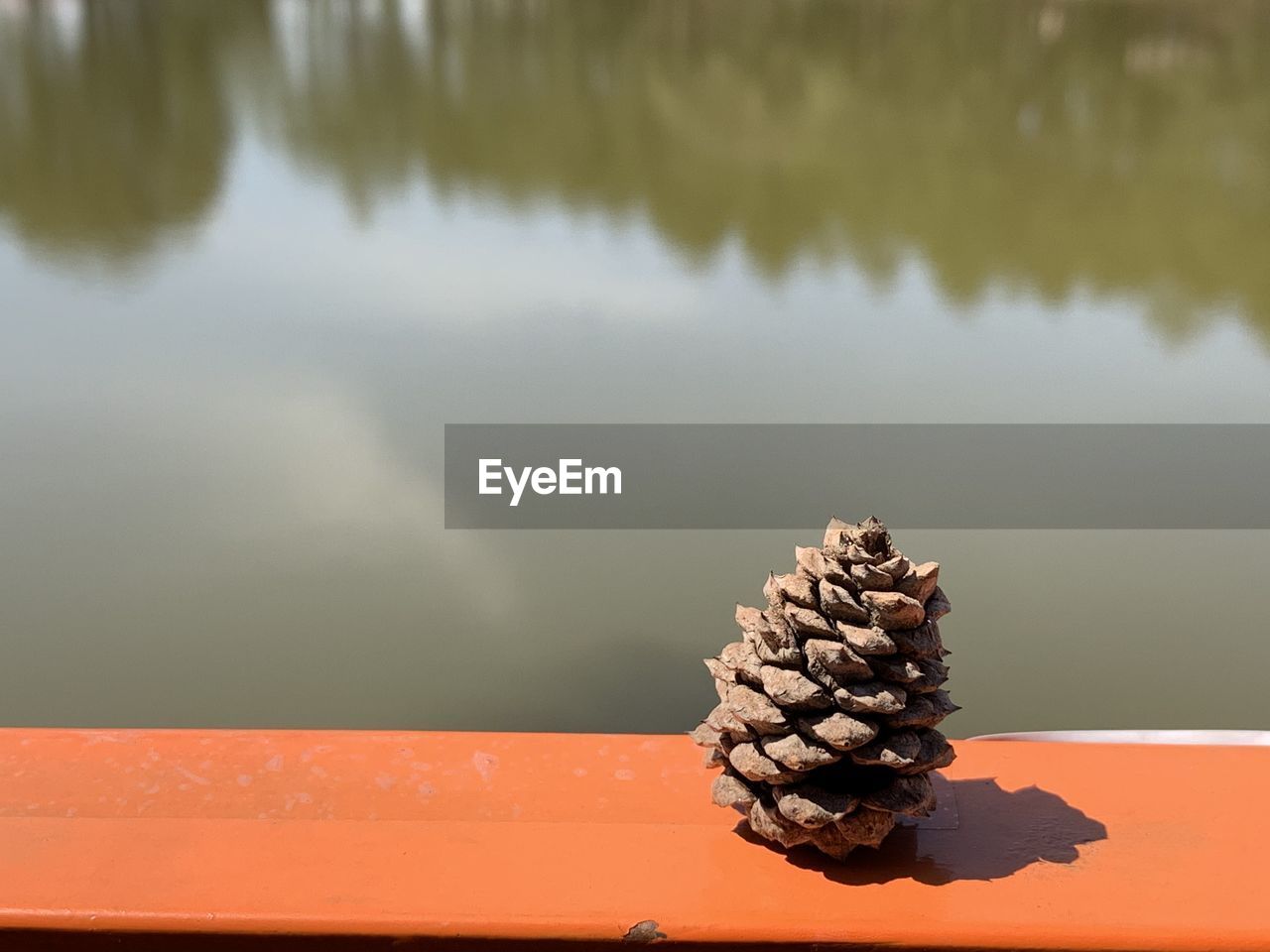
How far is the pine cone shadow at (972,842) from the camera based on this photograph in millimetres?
548

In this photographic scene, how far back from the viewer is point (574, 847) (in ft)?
1.82

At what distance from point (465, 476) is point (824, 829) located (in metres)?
0.87

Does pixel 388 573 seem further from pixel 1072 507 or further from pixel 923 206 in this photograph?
pixel 923 206

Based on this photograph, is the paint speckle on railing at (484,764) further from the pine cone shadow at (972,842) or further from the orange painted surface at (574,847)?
the pine cone shadow at (972,842)

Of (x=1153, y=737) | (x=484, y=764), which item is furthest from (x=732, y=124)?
(x=484, y=764)

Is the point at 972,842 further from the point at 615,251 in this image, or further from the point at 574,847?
the point at 615,251

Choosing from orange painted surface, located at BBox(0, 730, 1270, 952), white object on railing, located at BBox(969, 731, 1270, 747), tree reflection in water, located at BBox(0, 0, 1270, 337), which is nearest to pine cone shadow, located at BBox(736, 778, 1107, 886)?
orange painted surface, located at BBox(0, 730, 1270, 952)

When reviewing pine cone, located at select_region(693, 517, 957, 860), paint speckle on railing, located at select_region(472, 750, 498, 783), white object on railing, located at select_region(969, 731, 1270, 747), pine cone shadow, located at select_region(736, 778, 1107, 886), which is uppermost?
→ pine cone, located at select_region(693, 517, 957, 860)
